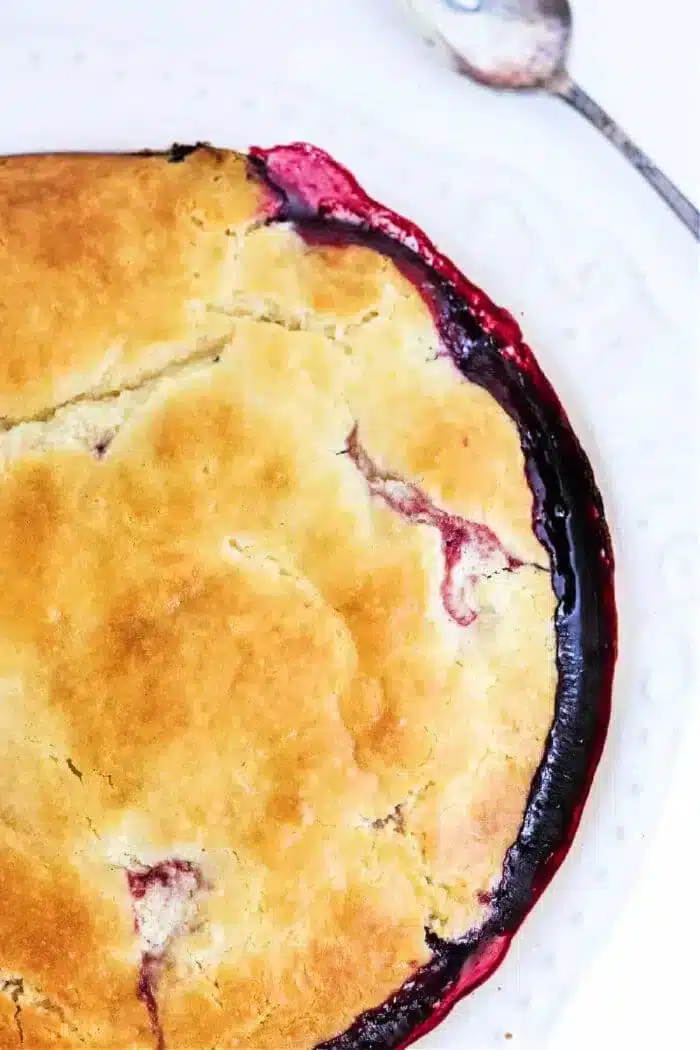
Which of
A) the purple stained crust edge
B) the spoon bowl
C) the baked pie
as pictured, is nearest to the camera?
the baked pie

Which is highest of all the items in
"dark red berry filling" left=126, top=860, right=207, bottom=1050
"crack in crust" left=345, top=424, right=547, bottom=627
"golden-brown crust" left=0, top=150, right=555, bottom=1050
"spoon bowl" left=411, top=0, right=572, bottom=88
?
"spoon bowl" left=411, top=0, right=572, bottom=88

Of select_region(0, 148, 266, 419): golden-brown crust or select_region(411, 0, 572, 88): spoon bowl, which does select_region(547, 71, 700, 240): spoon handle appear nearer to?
select_region(411, 0, 572, 88): spoon bowl

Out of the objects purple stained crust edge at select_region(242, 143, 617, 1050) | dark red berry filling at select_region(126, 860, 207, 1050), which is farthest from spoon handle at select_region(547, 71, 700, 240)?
dark red berry filling at select_region(126, 860, 207, 1050)

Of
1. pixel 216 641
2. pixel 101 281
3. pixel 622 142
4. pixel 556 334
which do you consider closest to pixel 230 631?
pixel 216 641

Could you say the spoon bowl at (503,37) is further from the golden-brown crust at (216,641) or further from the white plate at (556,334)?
the golden-brown crust at (216,641)

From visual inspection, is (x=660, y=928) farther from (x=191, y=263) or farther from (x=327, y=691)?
(x=191, y=263)

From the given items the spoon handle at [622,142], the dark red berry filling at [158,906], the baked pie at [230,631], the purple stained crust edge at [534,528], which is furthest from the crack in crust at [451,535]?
the spoon handle at [622,142]

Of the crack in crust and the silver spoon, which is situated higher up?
the silver spoon

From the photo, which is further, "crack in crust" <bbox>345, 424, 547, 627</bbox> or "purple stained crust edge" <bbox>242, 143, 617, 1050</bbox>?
"purple stained crust edge" <bbox>242, 143, 617, 1050</bbox>
